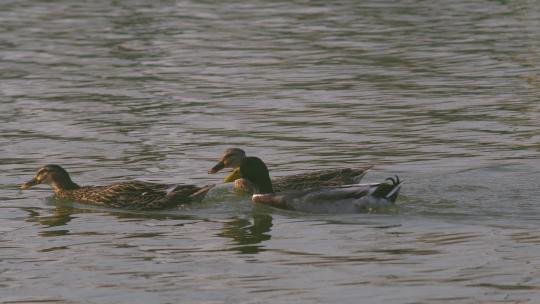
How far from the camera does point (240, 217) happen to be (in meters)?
16.4

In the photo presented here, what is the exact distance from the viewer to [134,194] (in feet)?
55.0

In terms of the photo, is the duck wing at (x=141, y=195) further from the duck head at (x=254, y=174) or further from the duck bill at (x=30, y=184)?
the duck bill at (x=30, y=184)

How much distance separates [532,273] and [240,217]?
469 centimetres

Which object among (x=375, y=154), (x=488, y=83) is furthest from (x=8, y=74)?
(x=375, y=154)

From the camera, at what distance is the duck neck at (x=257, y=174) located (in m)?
16.9

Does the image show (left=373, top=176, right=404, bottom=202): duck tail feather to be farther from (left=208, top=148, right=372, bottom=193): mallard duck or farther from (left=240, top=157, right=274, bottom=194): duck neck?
(left=240, top=157, right=274, bottom=194): duck neck

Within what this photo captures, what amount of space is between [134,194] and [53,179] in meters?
1.49

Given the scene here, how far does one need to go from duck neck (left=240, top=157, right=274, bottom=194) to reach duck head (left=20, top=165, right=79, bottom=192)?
2224 mm

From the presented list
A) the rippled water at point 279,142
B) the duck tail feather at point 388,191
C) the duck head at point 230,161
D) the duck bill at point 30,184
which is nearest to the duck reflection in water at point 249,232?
the rippled water at point 279,142

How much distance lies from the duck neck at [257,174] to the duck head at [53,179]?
7.30 feet

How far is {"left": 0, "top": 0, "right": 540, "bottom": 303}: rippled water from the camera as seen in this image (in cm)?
1288

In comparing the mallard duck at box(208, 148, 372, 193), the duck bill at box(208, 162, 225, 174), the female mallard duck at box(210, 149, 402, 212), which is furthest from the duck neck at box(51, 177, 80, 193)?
the female mallard duck at box(210, 149, 402, 212)

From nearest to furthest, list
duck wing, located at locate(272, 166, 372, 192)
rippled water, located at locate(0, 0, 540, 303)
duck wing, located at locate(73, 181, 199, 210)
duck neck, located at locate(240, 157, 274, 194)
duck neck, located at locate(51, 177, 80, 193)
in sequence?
rippled water, located at locate(0, 0, 540, 303)
duck wing, located at locate(73, 181, 199, 210)
duck neck, located at locate(240, 157, 274, 194)
duck wing, located at locate(272, 166, 372, 192)
duck neck, located at locate(51, 177, 80, 193)

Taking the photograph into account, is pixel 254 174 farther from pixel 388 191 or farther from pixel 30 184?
pixel 30 184
